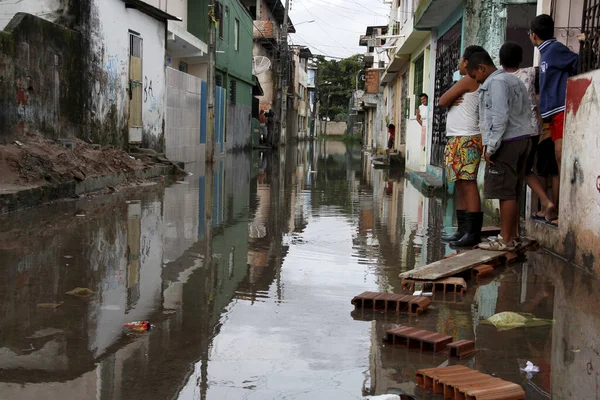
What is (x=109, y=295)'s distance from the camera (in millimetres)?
4762

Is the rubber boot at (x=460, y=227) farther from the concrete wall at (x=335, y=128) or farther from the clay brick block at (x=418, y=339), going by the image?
the concrete wall at (x=335, y=128)

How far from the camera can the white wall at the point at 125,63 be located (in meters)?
13.6

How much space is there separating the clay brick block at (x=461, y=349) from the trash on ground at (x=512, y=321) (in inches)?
24.0

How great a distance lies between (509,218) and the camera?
6.46 meters

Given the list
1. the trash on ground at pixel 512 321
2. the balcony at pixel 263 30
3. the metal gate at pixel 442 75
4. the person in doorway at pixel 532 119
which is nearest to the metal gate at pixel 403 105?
the metal gate at pixel 442 75

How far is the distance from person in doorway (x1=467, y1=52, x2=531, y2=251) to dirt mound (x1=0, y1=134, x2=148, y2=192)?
5.72 meters

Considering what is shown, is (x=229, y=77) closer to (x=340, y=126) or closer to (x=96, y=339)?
(x=96, y=339)

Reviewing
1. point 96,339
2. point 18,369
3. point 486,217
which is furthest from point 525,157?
point 18,369

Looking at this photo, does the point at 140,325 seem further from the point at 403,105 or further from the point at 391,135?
the point at 391,135

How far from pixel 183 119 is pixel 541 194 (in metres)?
14.8

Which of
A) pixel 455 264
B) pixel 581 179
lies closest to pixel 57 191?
pixel 455 264

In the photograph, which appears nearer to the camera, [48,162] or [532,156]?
[532,156]

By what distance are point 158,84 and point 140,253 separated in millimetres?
11650

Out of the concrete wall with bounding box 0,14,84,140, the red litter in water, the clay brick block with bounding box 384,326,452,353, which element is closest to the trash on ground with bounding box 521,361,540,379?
the clay brick block with bounding box 384,326,452,353
